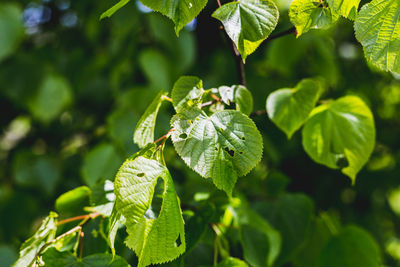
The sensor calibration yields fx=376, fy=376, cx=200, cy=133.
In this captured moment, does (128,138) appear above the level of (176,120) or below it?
below

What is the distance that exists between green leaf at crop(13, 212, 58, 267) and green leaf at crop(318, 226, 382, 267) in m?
0.71

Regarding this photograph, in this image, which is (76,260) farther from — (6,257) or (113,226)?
(6,257)

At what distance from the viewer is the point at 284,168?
5.66 feet

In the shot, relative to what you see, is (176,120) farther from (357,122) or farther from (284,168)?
(284,168)

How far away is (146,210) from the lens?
0.47 metres

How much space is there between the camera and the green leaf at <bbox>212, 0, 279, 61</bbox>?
20.4 inches

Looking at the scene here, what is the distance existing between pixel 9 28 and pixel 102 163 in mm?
762

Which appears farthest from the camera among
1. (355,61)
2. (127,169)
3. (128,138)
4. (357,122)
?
(355,61)

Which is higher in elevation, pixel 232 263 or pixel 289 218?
pixel 232 263

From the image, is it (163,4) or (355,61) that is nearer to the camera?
Answer: (163,4)

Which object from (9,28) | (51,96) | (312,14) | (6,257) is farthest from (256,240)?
(9,28)

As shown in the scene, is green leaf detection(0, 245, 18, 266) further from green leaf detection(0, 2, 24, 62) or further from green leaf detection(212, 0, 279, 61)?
green leaf detection(0, 2, 24, 62)

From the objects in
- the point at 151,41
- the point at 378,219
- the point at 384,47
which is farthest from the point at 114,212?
the point at 378,219

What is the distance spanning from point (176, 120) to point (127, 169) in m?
0.10
